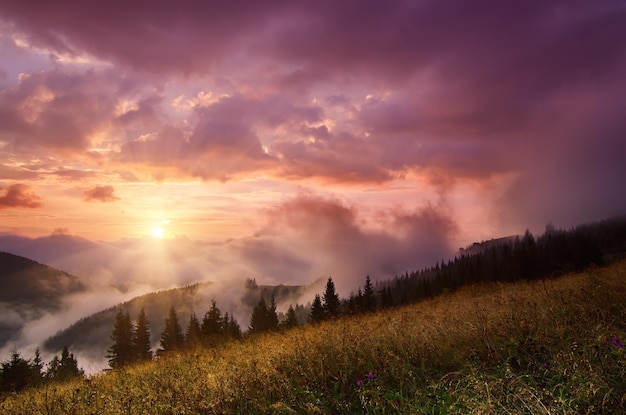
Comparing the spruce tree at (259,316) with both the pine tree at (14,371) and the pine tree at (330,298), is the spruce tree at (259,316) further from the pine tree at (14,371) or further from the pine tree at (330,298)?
the pine tree at (14,371)

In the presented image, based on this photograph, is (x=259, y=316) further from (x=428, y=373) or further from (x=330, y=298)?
(x=428, y=373)

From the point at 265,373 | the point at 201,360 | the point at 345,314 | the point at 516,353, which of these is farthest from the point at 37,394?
the point at 516,353

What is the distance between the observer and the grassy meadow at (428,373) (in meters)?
3.80

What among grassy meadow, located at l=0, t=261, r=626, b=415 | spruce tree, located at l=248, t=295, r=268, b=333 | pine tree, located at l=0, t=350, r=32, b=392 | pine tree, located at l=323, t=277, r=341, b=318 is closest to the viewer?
grassy meadow, located at l=0, t=261, r=626, b=415

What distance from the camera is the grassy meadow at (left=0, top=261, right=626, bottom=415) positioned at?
3.80m

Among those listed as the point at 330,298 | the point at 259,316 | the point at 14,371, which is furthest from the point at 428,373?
the point at 259,316

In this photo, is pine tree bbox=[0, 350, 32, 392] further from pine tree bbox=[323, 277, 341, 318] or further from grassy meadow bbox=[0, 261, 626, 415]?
pine tree bbox=[323, 277, 341, 318]

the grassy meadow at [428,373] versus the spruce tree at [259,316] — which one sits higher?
the grassy meadow at [428,373]

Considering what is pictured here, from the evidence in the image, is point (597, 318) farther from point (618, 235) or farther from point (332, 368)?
point (618, 235)

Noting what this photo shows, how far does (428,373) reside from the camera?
5105 millimetres

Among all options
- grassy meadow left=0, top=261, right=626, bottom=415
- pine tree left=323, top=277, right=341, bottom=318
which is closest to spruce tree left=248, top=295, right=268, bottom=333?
pine tree left=323, top=277, right=341, bottom=318

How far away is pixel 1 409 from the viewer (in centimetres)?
709

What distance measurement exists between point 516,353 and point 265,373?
10.9ft

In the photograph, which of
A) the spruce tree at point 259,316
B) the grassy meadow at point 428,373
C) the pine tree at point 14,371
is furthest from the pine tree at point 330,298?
the grassy meadow at point 428,373
